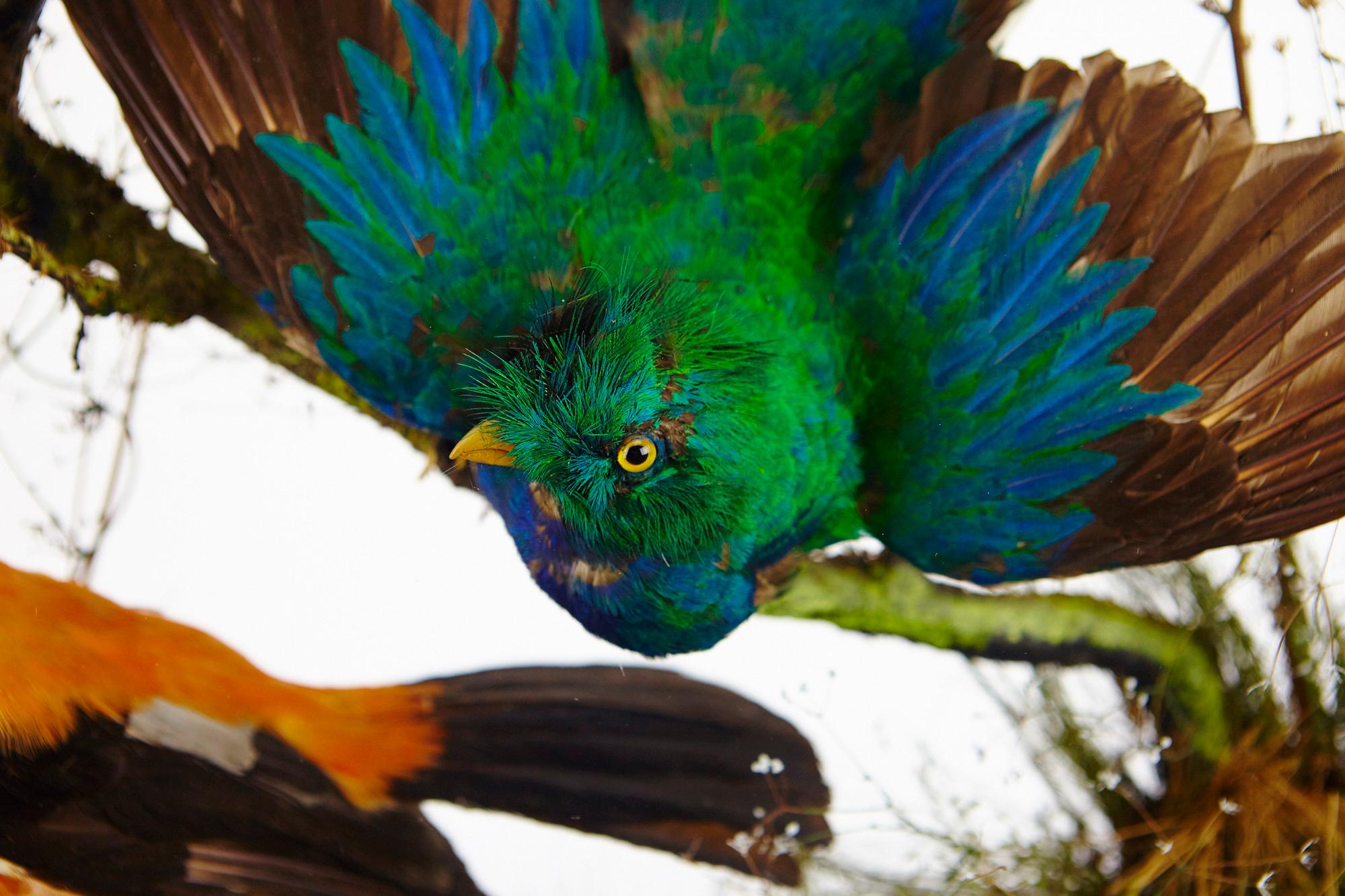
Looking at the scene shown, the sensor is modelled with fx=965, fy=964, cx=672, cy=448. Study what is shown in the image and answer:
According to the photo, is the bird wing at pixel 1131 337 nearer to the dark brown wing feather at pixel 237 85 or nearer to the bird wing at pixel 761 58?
the bird wing at pixel 761 58

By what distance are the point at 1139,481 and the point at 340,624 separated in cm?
59

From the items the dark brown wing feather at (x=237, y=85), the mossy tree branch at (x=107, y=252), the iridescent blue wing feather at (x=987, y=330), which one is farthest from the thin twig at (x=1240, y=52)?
the mossy tree branch at (x=107, y=252)

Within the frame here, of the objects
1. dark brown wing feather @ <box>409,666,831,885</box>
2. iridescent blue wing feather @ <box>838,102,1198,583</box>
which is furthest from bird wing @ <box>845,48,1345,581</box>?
dark brown wing feather @ <box>409,666,831,885</box>

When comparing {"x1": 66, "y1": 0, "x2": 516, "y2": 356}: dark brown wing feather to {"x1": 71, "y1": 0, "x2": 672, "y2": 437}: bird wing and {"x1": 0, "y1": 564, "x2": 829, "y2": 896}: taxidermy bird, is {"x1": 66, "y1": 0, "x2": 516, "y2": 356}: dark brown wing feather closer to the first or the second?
{"x1": 71, "y1": 0, "x2": 672, "y2": 437}: bird wing

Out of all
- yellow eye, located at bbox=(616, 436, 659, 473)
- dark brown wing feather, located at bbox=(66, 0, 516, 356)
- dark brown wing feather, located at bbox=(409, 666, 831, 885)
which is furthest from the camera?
dark brown wing feather, located at bbox=(409, 666, 831, 885)

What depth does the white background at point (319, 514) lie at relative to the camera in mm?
713

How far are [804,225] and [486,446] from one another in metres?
0.28

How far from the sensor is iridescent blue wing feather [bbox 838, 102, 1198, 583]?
66cm

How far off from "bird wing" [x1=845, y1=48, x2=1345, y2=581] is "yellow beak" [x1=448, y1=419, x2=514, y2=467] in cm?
26

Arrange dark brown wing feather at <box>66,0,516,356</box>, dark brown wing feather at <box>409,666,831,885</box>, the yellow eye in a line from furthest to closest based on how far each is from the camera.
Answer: dark brown wing feather at <box>409,666,831,885</box>, dark brown wing feather at <box>66,0,516,356</box>, the yellow eye

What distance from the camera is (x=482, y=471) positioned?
0.67 metres

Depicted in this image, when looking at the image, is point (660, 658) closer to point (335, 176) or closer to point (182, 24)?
point (335, 176)

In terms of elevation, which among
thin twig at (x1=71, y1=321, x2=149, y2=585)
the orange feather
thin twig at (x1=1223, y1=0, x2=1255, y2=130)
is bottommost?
the orange feather

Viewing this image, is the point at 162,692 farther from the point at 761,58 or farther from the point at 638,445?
the point at 761,58
